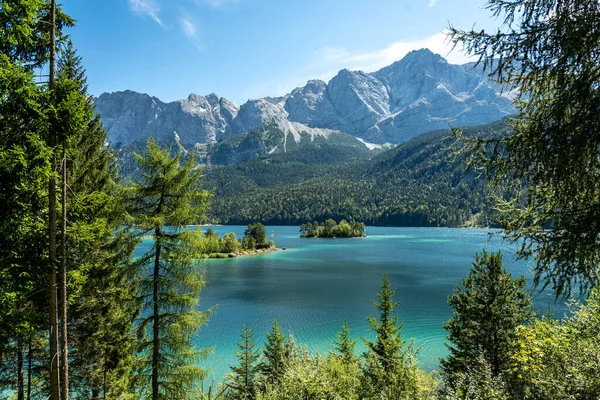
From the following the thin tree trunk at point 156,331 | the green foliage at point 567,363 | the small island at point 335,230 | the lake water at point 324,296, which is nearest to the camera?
the green foliage at point 567,363

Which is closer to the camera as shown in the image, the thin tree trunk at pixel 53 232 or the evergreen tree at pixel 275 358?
the thin tree trunk at pixel 53 232

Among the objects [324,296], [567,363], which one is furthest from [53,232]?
[324,296]

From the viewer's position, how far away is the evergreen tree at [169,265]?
1177cm

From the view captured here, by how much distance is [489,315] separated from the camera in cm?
1619

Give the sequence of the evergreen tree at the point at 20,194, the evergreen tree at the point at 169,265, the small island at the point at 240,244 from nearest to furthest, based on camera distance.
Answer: the evergreen tree at the point at 20,194 → the evergreen tree at the point at 169,265 → the small island at the point at 240,244

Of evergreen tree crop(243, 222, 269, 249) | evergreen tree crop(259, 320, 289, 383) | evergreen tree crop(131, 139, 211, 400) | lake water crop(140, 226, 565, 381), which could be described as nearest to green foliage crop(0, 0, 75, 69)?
evergreen tree crop(131, 139, 211, 400)

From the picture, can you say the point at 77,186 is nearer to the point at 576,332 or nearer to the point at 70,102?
the point at 70,102

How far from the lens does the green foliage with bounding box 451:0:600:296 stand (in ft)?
16.9

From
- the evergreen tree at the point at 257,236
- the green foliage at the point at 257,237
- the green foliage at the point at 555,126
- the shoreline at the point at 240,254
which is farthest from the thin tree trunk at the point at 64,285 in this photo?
the evergreen tree at the point at 257,236

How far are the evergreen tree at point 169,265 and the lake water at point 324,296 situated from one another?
44.4 feet

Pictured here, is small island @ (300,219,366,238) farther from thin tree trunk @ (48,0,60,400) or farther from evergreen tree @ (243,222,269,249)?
thin tree trunk @ (48,0,60,400)

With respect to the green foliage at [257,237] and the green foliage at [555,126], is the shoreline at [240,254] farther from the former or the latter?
the green foliage at [555,126]

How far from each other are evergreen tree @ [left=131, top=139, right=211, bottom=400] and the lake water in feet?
44.4

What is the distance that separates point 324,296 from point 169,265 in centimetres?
3745
